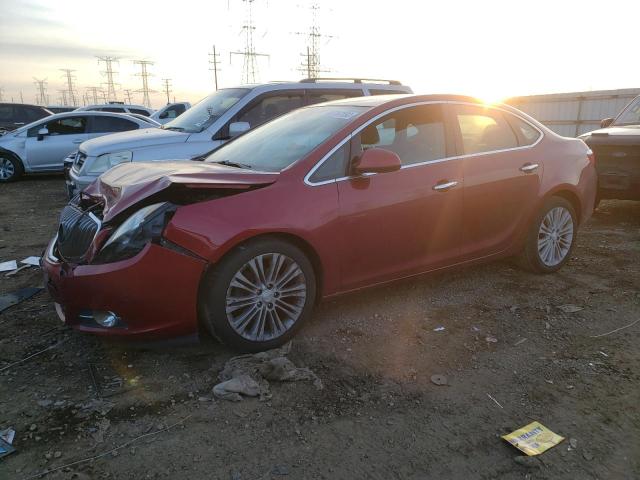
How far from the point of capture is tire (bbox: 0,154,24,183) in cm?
1207

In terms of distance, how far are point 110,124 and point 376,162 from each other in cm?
1026

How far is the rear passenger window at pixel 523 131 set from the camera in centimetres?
450

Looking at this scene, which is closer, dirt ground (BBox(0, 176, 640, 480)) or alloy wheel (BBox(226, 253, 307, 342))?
dirt ground (BBox(0, 176, 640, 480))

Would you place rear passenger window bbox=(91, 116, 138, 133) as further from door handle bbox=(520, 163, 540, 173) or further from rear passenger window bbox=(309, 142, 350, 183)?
door handle bbox=(520, 163, 540, 173)

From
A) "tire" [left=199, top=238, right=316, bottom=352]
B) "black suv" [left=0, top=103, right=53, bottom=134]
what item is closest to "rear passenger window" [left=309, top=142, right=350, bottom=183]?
"tire" [left=199, top=238, right=316, bottom=352]

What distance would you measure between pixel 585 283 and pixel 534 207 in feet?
2.86

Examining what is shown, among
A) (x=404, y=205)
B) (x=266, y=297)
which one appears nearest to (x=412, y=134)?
(x=404, y=205)

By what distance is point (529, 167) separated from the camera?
4410 mm

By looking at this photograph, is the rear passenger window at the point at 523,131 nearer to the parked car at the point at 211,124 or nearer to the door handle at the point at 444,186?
A: the door handle at the point at 444,186

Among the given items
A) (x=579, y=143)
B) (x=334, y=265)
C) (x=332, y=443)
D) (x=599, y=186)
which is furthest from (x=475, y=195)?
(x=599, y=186)

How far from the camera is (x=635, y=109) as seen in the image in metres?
7.98

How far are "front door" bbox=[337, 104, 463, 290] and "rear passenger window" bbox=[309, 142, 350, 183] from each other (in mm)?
65

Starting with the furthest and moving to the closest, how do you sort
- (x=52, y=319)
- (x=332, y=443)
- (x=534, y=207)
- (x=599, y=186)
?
(x=599, y=186) < (x=534, y=207) < (x=52, y=319) < (x=332, y=443)

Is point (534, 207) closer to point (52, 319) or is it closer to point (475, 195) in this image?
point (475, 195)
